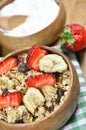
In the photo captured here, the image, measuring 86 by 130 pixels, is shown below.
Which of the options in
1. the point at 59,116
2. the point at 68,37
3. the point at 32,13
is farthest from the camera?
the point at 32,13

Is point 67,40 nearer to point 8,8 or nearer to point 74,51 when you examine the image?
point 74,51

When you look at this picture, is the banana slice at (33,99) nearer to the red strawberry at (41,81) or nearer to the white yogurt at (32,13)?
the red strawberry at (41,81)

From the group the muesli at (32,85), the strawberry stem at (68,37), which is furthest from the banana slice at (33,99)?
the strawberry stem at (68,37)

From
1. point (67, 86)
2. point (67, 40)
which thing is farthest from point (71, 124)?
point (67, 40)

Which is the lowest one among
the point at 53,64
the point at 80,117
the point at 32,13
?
the point at 80,117

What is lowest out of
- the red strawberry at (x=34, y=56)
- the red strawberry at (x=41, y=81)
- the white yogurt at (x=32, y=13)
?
the red strawberry at (x=41, y=81)

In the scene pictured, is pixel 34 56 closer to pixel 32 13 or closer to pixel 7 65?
pixel 7 65

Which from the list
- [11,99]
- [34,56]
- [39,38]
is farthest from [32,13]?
[11,99]

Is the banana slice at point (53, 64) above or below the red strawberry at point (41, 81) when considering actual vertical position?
above
